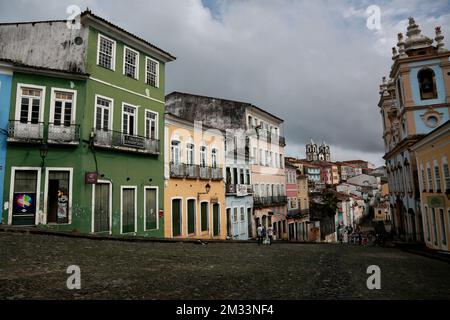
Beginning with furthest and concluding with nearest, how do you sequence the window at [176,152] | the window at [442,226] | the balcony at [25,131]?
1. the window at [176,152]
2. the window at [442,226]
3. the balcony at [25,131]

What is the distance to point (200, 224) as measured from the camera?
2212 centimetres

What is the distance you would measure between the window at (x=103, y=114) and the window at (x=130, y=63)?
2.24 m

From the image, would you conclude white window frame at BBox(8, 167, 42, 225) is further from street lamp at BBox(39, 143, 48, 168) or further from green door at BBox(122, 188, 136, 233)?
green door at BBox(122, 188, 136, 233)

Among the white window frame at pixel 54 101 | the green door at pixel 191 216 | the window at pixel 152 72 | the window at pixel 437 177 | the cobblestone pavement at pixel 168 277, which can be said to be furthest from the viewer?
the green door at pixel 191 216

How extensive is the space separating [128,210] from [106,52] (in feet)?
26.8

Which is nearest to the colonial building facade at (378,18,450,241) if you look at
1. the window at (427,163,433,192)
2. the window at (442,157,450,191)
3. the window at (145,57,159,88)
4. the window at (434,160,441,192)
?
the window at (427,163,433,192)

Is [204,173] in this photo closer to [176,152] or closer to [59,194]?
[176,152]

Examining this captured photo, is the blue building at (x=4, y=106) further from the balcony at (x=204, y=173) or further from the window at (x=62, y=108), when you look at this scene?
the balcony at (x=204, y=173)

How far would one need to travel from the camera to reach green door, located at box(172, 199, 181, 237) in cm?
1970

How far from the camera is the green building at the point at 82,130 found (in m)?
13.5

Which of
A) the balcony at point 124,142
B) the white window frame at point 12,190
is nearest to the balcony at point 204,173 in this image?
the balcony at point 124,142

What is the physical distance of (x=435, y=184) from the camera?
19.8 metres

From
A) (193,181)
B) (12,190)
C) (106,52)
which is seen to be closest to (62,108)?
(106,52)

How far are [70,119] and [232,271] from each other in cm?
1061
